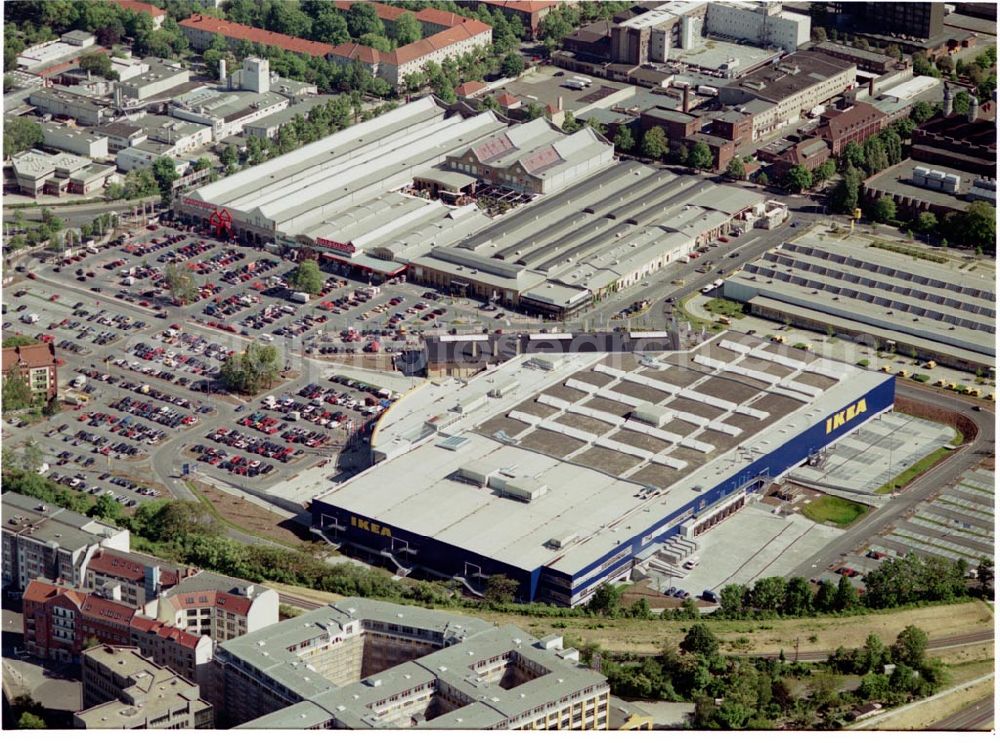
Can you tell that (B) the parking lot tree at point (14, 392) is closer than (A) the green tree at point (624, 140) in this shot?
Yes

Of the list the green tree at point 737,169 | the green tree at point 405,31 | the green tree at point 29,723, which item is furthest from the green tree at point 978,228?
the green tree at point 29,723

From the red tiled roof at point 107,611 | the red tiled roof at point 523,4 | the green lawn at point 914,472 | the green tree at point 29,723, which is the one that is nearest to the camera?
the green tree at point 29,723

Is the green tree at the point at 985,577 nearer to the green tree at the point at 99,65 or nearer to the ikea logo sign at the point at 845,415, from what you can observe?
the ikea logo sign at the point at 845,415

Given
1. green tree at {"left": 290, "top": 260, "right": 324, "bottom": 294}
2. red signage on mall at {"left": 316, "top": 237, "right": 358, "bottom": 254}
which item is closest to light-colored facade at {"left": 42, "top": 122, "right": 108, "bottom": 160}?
red signage on mall at {"left": 316, "top": 237, "right": 358, "bottom": 254}

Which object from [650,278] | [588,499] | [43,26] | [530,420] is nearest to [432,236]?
[650,278]

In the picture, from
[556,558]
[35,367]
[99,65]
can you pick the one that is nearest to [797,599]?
[556,558]

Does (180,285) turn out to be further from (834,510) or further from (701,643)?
(701,643)
